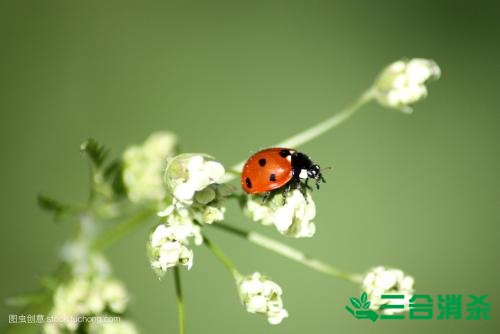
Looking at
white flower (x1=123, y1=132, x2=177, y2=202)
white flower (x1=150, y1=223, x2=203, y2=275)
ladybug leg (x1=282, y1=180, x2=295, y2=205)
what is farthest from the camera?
white flower (x1=123, y1=132, x2=177, y2=202)

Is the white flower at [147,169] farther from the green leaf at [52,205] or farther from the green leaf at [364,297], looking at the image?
the green leaf at [364,297]

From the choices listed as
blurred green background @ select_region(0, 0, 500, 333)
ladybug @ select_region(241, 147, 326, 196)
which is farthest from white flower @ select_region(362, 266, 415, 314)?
blurred green background @ select_region(0, 0, 500, 333)

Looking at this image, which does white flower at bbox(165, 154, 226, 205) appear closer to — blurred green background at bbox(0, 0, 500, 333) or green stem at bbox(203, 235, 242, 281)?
green stem at bbox(203, 235, 242, 281)

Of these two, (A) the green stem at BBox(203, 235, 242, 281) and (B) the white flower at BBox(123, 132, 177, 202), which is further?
(B) the white flower at BBox(123, 132, 177, 202)

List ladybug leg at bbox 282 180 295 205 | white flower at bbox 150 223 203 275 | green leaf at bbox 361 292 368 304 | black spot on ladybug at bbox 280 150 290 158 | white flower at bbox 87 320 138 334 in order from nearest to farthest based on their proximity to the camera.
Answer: white flower at bbox 150 223 203 275 < ladybug leg at bbox 282 180 295 205 < black spot on ladybug at bbox 280 150 290 158 < green leaf at bbox 361 292 368 304 < white flower at bbox 87 320 138 334

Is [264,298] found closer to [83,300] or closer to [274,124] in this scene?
[83,300]

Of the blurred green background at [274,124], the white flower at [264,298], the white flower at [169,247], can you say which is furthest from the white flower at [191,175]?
the blurred green background at [274,124]

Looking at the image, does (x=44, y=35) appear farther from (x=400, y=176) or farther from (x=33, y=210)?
(x=400, y=176)
